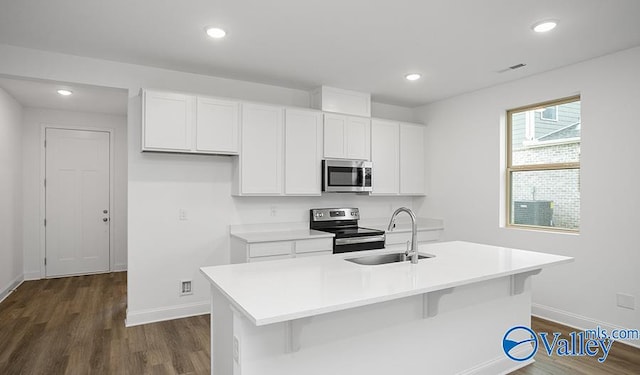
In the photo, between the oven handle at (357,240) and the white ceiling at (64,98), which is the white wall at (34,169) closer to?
the white ceiling at (64,98)

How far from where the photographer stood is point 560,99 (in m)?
3.81

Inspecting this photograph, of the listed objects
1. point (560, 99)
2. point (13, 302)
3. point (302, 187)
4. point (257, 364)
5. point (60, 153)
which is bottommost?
point (13, 302)

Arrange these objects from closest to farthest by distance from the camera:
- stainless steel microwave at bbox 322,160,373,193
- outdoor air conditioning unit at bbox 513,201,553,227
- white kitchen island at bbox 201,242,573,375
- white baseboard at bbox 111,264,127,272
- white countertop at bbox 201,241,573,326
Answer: white countertop at bbox 201,241,573,326
white kitchen island at bbox 201,242,573,375
outdoor air conditioning unit at bbox 513,201,553,227
stainless steel microwave at bbox 322,160,373,193
white baseboard at bbox 111,264,127,272

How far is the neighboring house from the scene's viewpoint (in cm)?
374

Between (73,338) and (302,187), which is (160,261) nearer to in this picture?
(73,338)

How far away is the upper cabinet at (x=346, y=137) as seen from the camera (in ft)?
14.5

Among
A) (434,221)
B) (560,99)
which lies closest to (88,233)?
(434,221)

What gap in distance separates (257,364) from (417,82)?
140 inches

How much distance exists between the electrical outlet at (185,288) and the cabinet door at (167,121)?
1400mm

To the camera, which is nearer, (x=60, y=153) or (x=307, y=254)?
(x=307, y=254)

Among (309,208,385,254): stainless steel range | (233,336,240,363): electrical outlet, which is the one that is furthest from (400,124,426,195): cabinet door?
(233,336,240,363): electrical outlet

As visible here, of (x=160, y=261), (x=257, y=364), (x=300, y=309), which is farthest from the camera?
(x=160, y=261)

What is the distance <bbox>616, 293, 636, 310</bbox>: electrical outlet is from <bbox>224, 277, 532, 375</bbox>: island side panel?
1067mm

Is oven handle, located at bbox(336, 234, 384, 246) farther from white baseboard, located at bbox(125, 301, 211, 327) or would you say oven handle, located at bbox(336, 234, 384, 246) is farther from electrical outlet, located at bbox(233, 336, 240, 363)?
electrical outlet, located at bbox(233, 336, 240, 363)
